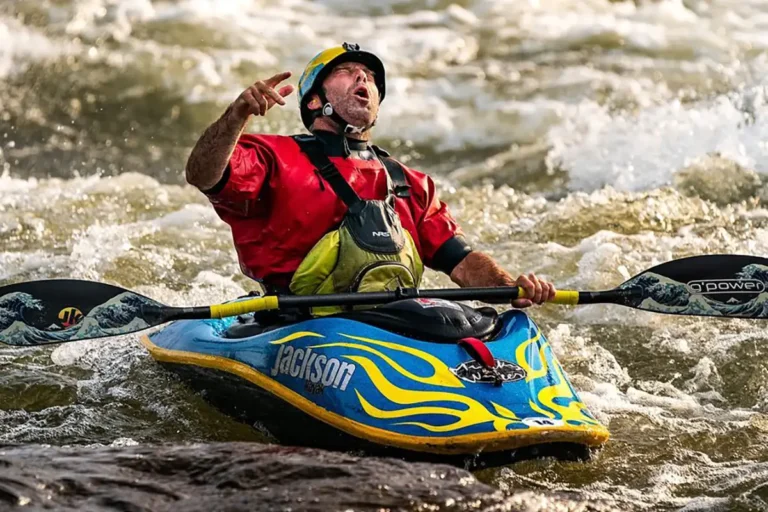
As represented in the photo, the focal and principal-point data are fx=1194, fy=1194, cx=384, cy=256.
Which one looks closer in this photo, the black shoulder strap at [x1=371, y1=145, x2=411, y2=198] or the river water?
the river water

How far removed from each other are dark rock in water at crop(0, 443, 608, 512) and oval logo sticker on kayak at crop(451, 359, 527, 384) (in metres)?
0.62

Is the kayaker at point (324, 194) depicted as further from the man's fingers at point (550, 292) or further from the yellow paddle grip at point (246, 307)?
the yellow paddle grip at point (246, 307)

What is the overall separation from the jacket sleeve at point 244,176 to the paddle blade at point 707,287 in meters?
1.45

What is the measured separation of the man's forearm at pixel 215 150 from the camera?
13.7ft

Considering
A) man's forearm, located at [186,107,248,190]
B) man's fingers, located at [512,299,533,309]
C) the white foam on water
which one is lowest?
man's fingers, located at [512,299,533,309]

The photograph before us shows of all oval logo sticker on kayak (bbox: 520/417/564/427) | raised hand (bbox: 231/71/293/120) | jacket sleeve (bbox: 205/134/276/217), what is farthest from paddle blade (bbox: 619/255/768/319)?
raised hand (bbox: 231/71/293/120)

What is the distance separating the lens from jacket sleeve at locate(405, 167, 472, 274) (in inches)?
192

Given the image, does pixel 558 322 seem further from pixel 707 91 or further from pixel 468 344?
pixel 707 91

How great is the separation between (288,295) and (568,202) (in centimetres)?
452

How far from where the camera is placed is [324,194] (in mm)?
4484

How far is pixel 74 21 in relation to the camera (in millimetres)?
11445

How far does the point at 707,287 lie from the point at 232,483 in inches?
91.7

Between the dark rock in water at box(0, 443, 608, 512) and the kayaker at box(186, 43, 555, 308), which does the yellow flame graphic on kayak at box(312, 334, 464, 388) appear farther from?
the dark rock in water at box(0, 443, 608, 512)

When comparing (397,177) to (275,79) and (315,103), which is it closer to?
(315,103)
